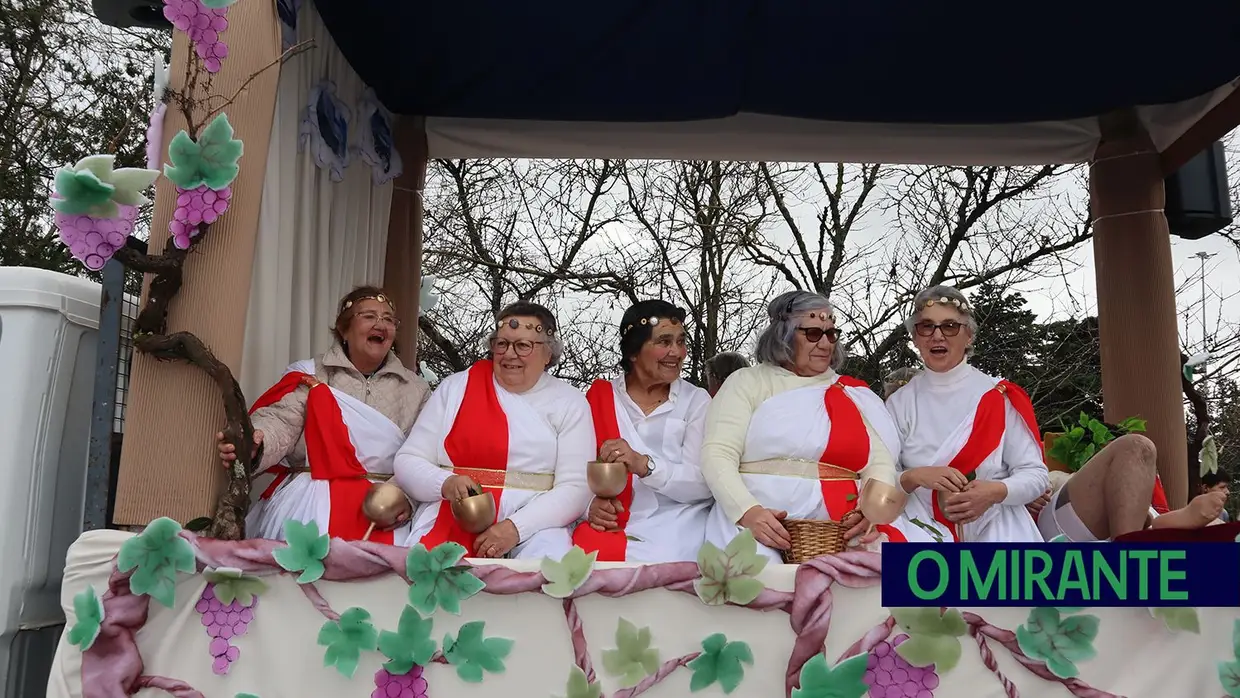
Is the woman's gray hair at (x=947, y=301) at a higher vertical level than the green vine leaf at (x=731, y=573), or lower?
higher

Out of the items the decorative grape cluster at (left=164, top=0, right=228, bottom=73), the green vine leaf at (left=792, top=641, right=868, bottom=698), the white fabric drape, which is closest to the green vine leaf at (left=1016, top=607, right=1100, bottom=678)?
the green vine leaf at (left=792, top=641, right=868, bottom=698)

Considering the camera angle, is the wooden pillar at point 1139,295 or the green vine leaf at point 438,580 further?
the wooden pillar at point 1139,295

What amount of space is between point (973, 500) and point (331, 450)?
6.41ft

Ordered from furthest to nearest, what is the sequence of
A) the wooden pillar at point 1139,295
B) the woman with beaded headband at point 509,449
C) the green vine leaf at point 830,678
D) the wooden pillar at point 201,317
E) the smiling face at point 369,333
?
the wooden pillar at point 1139,295 < the smiling face at point 369,333 < the woman with beaded headband at point 509,449 < the wooden pillar at point 201,317 < the green vine leaf at point 830,678

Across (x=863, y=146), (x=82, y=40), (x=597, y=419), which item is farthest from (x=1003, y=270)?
(x=82, y=40)

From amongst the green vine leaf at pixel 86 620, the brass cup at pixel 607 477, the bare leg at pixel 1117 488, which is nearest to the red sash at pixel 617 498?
the brass cup at pixel 607 477

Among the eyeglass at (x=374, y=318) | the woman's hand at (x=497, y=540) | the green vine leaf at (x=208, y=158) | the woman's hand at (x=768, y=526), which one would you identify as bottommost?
the woman's hand at (x=497, y=540)

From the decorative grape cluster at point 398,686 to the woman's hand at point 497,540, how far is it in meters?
0.45

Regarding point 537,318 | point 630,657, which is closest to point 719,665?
point 630,657

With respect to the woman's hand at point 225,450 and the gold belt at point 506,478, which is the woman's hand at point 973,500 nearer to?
the gold belt at point 506,478

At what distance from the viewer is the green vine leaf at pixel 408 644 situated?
2395 millimetres

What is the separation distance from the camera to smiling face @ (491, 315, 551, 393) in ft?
10.4

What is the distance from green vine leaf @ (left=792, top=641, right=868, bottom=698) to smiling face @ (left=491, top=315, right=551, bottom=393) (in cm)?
132

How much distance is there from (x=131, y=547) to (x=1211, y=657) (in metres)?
2.63
